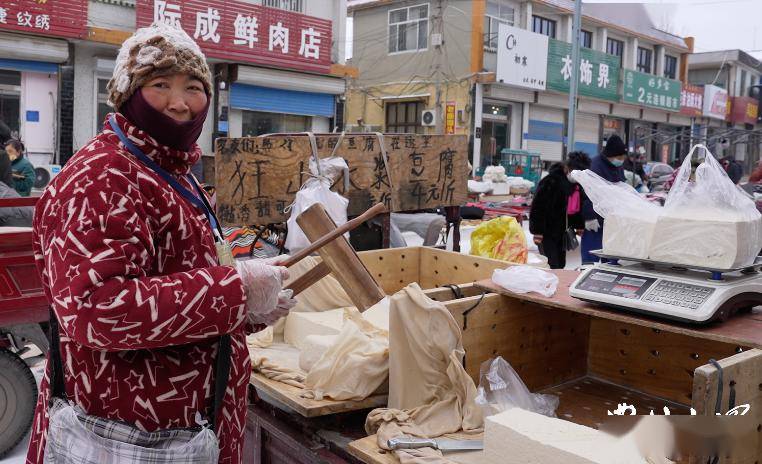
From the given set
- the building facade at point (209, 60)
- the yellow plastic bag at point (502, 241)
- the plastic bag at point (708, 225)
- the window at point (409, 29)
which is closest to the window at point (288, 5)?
the building facade at point (209, 60)

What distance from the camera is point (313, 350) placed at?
2.68 meters

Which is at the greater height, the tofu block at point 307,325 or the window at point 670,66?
the window at point 670,66

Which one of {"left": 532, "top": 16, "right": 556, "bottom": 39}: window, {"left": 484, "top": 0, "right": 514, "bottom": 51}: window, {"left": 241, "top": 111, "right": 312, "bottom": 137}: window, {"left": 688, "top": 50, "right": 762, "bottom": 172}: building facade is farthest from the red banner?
{"left": 688, "top": 50, "right": 762, "bottom": 172}: building facade

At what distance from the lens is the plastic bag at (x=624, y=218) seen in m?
2.29

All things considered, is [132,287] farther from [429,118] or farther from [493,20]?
[493,20]

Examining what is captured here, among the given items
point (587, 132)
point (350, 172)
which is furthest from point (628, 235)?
point (587, 132)

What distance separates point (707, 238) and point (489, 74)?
19.2 metres

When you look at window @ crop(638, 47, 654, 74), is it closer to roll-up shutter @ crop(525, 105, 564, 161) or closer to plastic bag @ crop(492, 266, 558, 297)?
roll-up shutter @ crop(525, 105, 564, 161)

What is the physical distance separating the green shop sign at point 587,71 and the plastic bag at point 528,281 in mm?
20094

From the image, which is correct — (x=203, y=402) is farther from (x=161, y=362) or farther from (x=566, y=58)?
(x=566, y=58)

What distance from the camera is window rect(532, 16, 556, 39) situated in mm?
23438

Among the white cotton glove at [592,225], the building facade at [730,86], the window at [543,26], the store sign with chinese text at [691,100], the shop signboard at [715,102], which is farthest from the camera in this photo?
the building facade at [730,86]

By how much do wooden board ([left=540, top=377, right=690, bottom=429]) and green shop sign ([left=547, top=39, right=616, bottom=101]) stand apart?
19.9 metres

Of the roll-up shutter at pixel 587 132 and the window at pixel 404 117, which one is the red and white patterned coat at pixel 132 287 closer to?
the window at pixel 404 117
